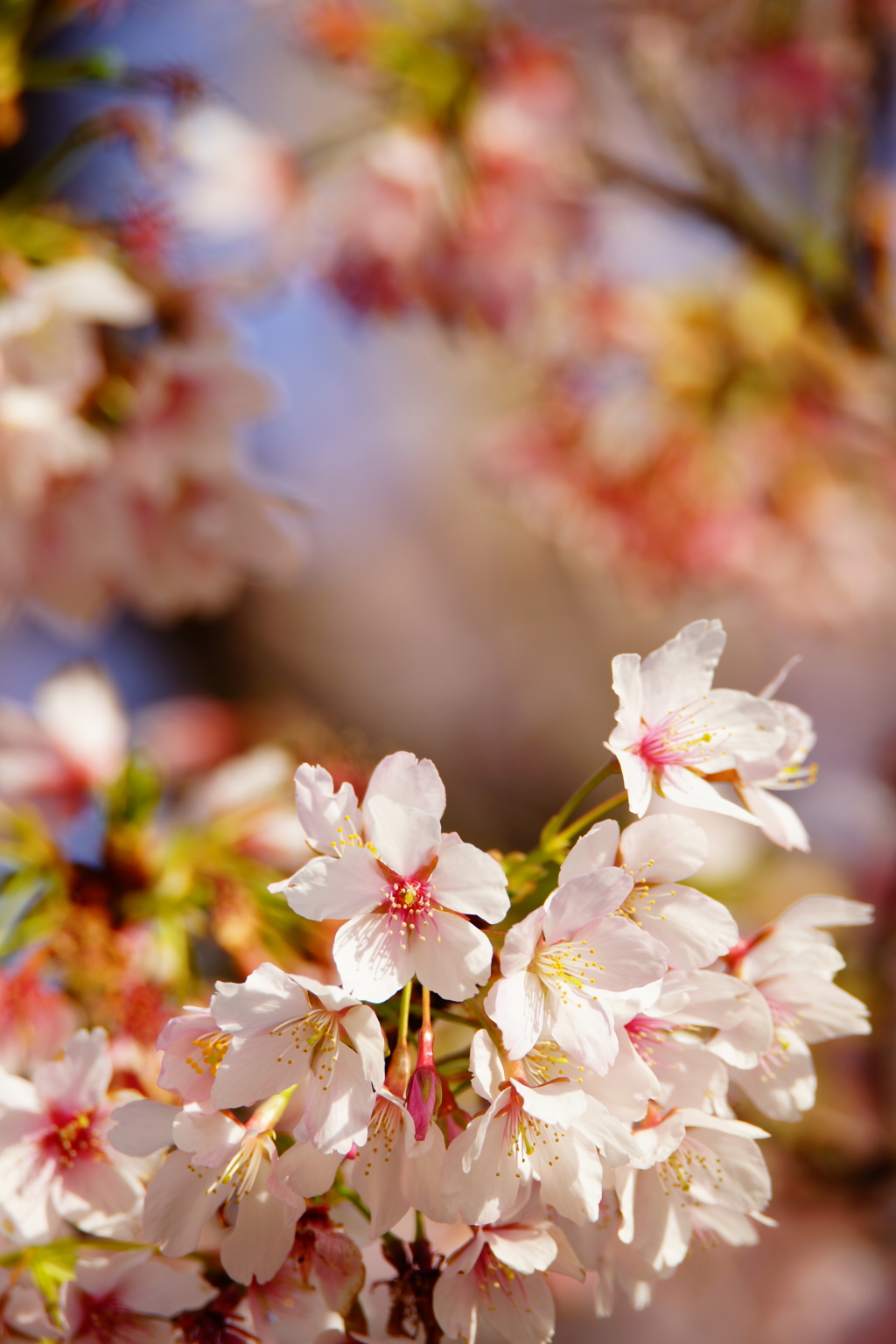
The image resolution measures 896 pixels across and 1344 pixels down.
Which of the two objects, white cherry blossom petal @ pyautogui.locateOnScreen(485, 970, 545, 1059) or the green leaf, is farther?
the green leaf

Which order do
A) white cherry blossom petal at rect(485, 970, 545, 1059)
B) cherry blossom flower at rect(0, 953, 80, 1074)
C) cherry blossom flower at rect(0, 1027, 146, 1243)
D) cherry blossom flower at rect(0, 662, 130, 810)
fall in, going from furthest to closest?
cherry blossom flower at rect(0, 662, 130, 810)
cherry blossom flower at rect(0, 953, 80, 1074)
cherry blossom flower at rect(0, 1027, 146, 1243)
white cherry blossom petal at rect(485, 970, 545, 1059)

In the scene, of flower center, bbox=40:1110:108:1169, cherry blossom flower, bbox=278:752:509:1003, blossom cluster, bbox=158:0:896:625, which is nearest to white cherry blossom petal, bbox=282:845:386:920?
cherry blossom flower, bbox=278:752:509:1003

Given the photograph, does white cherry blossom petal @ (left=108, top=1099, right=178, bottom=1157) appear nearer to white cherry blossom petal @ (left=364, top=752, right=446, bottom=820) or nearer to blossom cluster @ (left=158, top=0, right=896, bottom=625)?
white cherry blossom petal @ (left=364, top=752, right=446, bottom=820)

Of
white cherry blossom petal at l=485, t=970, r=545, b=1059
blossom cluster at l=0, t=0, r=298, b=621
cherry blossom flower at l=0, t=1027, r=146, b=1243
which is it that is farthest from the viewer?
blossom cluster at l=0, t=0, r=298, b=621

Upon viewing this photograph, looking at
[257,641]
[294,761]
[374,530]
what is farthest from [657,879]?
[374,530]

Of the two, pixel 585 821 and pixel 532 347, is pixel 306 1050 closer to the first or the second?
pixel 585 821

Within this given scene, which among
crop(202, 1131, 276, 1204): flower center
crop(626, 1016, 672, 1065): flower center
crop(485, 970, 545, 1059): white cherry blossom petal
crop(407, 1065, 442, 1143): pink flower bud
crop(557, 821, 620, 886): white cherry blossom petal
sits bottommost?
crop(202, 1131, 276, 1204): flower center

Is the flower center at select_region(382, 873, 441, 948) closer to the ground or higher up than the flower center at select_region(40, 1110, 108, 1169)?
higher up
